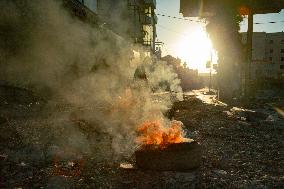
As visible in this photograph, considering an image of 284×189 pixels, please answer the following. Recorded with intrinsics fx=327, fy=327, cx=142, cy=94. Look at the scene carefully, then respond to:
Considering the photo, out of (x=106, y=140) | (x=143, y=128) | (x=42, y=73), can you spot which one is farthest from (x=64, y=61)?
(x=143, y=128)

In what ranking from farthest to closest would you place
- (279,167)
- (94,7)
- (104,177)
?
1. (94,7)
2. (279,167)
3. (104,177)

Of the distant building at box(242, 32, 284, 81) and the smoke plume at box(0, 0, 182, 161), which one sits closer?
the smoke plume at box(0, 0, 182, 161)

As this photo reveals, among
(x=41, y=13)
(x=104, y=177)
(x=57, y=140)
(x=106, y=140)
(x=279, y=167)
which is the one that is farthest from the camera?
(x=41, y=13)

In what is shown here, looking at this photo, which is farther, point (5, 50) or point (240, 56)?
point (240, 56)

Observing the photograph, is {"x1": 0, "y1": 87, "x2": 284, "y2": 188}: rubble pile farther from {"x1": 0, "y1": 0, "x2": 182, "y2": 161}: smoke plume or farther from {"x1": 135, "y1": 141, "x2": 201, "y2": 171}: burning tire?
{"x1": 0, "y1": 0, "x2": 182, "y2": 161}: smoke plume

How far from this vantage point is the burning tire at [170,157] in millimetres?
5703

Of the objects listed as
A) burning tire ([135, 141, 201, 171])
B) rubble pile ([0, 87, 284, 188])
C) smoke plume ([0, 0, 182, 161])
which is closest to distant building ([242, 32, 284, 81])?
smoke plume ([0, 0, 182, 161])

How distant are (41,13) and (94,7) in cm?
812

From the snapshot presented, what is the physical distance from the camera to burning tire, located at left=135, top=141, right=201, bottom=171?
5703 millimetres

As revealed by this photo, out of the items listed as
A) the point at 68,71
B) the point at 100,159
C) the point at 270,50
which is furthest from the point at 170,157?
the point at 270,50

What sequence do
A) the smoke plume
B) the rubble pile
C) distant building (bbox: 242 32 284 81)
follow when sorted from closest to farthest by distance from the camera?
1. the rubble pile
2. the smoke plume
3. distant building (bbox: 242 32 284 81)

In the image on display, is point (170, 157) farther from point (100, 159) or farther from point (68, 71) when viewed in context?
point (68, 71)

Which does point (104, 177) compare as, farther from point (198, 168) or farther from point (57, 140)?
point (57, 140)

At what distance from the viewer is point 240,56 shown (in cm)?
1655
